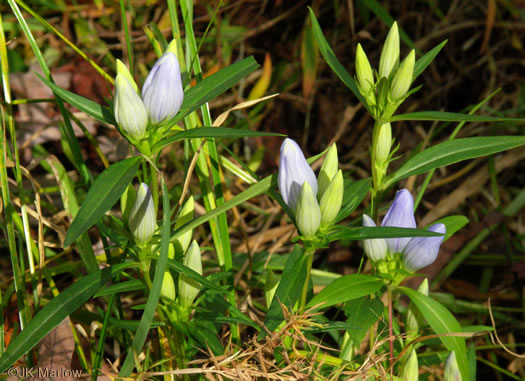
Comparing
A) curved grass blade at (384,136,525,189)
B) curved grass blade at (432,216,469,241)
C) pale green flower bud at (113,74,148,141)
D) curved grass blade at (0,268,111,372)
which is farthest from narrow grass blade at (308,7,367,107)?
curved grass blade at (0,268,111,372)

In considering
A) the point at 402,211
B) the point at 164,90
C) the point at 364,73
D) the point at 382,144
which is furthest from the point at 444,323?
the point at 164,90

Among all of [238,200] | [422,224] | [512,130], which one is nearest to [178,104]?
[238,200]

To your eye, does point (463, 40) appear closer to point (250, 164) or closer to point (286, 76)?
point (286, 76)

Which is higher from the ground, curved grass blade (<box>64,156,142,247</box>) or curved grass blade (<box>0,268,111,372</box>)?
Result: curved grass blade (<box>64,156,142,247</box>)

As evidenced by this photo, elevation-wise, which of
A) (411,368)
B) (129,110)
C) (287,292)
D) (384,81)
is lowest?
(411,368)

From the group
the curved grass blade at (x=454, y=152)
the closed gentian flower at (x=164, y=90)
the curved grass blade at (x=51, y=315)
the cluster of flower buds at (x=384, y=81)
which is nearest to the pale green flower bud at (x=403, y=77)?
the cluster of flower buds at (x=384, y=81)

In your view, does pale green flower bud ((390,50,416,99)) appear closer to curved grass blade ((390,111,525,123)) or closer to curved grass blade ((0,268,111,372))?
curved grass blade ((390,111,525,123))

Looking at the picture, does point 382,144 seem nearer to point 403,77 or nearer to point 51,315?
point 403,77
